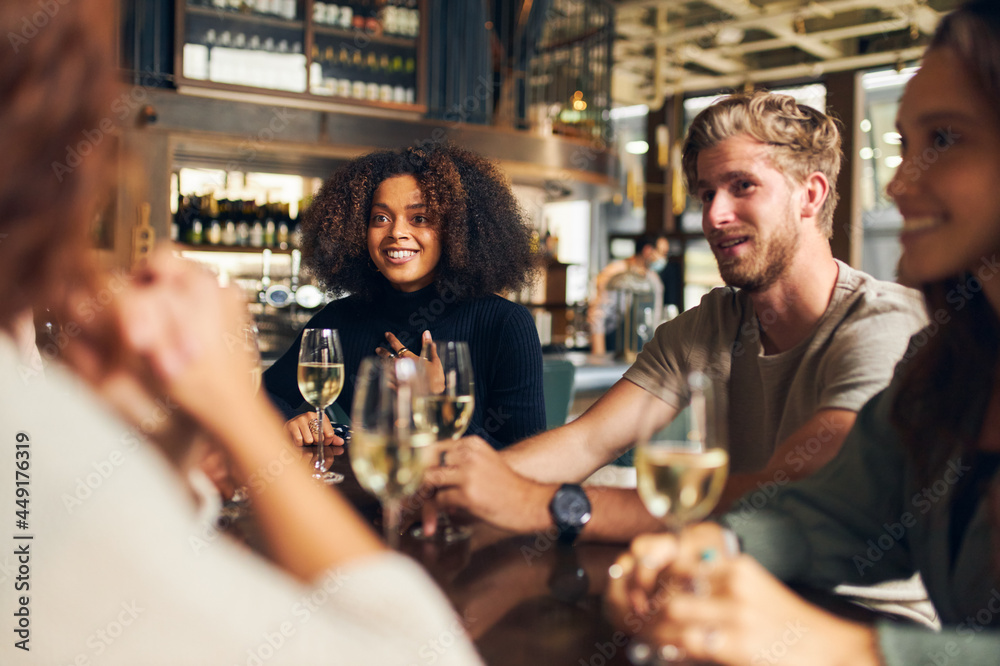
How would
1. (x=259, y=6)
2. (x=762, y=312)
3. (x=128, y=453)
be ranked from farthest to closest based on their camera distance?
(x=259, y=6), (x=762, y=312), (x=128, y=453)

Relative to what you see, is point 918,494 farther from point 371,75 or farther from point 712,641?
point 371,75

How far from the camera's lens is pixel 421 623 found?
1.74ft

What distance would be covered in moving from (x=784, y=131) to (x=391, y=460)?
1178 millimetres

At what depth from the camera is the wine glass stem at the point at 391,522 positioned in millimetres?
809

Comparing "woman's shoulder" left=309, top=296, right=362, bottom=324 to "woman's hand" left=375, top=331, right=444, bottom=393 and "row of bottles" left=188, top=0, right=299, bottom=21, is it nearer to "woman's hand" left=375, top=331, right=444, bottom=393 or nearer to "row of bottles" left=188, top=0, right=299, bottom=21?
"woman's hand" left=375, top=331, right=444, bottom=393

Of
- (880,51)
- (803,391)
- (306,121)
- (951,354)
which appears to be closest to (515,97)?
(306,121)

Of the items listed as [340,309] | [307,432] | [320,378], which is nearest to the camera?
A: [320,378]

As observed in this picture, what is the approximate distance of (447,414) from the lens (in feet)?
3.55

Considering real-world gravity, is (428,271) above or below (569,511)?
above

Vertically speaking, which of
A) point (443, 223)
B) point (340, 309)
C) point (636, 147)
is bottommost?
point (340, 309)

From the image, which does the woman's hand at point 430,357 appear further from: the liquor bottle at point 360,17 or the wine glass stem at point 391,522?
the liquor bottle at point 360,17

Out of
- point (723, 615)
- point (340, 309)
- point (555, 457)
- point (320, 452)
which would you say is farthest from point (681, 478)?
point (340, 309)

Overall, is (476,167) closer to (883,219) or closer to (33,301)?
(33,301)

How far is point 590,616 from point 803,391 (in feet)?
2.58
